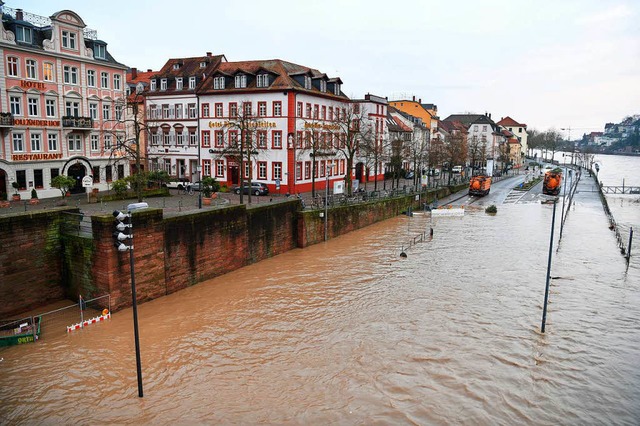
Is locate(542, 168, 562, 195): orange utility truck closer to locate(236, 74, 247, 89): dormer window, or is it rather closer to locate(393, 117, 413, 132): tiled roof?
locate(393, 117, 413, 132): tiled roof

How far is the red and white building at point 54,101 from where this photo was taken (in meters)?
33.3

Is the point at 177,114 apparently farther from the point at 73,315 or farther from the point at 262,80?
the point at 73,315

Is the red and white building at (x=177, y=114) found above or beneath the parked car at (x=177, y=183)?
above

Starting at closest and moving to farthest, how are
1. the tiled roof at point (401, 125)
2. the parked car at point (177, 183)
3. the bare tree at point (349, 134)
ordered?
the parked car at point (177, 183) < the bare tree at point (349, 134) < the tiled roof at point (401, 125)

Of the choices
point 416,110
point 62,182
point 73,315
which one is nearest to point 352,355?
point 73,315

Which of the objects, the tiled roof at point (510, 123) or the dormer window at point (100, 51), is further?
the tiled roof at point (510, 123)

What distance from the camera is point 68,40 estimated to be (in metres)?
36.7

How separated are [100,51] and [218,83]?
34.8 ft

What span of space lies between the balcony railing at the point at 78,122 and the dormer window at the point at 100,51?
5.23m

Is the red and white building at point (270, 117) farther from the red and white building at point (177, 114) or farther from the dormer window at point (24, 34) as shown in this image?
the dormer window at point (24, 34)

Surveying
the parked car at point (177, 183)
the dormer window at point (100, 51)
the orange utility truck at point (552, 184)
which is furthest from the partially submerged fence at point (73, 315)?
the orange utility truck at point (552, 184)

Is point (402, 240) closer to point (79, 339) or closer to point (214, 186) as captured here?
point (214, 186)

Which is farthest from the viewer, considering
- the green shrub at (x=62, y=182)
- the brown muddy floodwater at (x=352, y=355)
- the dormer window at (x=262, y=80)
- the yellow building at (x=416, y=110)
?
the yellow building at (x=416, y=110)

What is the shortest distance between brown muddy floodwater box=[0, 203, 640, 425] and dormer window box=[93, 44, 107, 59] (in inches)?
940
